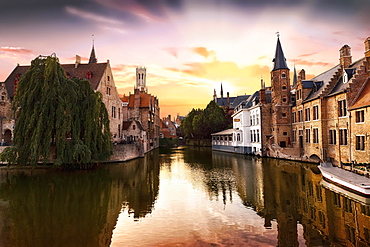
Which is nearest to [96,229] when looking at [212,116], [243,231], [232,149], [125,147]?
[243,231]

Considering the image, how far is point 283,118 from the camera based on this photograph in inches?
1332

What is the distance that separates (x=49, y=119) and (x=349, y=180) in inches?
909

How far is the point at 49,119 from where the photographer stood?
73.4 ft

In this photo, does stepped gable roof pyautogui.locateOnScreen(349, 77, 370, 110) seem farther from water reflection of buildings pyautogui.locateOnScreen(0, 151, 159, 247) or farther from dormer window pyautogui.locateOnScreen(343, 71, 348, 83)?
water reflection of buildings pyautogui.locateOnScreen(0, 151, 159, 247)

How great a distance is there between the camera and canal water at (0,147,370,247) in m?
8.71

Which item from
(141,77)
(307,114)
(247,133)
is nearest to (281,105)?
(307,114)

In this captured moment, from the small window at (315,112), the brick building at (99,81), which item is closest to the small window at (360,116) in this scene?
the small window at (315,112)

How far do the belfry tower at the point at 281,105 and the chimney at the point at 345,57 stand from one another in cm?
736

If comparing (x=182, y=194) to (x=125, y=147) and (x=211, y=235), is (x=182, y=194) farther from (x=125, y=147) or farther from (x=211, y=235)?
(x=125, y=147)

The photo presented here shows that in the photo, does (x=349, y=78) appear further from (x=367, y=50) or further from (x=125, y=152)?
(x=125, y=152)

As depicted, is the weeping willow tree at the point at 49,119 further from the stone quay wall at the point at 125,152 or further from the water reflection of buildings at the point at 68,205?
the stone quay wall at the point at 125,152

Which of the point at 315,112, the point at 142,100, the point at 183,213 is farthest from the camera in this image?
the point at 142,100

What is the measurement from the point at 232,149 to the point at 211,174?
24349mm

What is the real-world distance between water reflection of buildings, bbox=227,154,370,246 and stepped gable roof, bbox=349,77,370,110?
23.7ft
